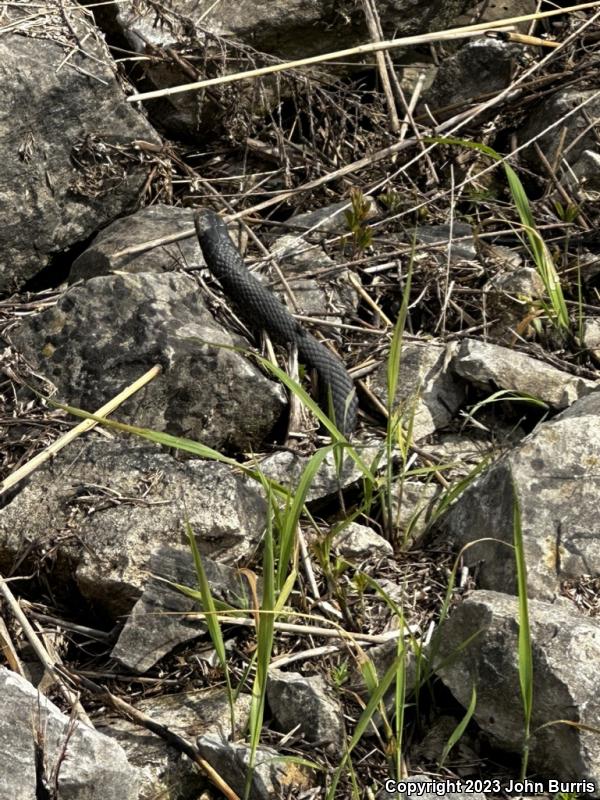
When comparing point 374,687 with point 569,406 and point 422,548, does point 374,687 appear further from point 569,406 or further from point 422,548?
point 569,406

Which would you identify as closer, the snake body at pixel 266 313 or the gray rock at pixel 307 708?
the gray rock at pixel 307 708

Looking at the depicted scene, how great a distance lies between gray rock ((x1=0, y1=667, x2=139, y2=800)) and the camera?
2.22 meters

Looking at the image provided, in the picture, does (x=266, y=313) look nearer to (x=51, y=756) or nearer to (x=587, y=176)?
(x=587, y=176)

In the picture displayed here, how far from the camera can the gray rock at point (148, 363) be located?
3.48 metres

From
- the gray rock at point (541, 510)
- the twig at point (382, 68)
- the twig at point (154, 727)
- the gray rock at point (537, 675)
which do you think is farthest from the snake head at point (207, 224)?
the gray rock at point (537, 675)

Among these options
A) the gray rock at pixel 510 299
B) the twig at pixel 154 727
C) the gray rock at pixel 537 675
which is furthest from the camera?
the gray rock at pixel 510 299

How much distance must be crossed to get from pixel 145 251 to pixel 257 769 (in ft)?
7.54

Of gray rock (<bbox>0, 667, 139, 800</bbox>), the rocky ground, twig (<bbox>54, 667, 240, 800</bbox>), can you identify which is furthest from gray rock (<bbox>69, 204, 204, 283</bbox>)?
gray rock (<bbox>0, 667, 139, 800</bbox>)

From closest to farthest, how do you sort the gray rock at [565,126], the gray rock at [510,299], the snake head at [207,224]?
the gray rock at [510,299] → the snake head at [207,224] → the gray rock at [565,126]

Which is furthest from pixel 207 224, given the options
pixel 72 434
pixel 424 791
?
pixel 424 791

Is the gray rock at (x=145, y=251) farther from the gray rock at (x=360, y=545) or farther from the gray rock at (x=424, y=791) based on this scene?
the gray rock at (x=424, y=791)

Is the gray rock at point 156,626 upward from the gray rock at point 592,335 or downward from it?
upward

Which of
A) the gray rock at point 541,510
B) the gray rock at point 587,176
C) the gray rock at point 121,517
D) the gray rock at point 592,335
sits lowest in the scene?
the gray rock at point 592,335

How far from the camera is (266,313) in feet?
13.0
